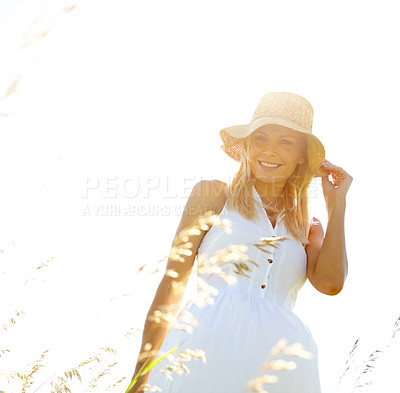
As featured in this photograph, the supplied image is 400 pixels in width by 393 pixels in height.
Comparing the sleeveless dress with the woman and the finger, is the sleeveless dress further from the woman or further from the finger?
the finger

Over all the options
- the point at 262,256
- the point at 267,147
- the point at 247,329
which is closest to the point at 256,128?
the point at 267,147

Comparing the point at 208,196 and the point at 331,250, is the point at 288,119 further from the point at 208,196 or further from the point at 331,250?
the point at 331,250

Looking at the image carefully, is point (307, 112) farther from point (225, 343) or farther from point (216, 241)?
point (225, 343)

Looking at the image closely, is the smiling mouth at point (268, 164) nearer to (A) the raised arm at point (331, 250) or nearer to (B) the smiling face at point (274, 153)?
(B) the smiling face at point (274, 153)

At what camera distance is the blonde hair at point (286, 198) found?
2705mm

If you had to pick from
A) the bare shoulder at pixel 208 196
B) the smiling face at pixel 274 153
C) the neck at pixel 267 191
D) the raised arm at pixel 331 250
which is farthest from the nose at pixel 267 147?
the raised arm at pixel 331 250

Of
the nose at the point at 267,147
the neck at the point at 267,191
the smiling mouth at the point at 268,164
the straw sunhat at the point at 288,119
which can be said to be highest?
the straw sunhat at the point at 288,119

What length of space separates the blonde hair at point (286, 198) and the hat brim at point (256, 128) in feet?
0.19

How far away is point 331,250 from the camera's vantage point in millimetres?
2592

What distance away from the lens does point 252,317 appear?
223cm

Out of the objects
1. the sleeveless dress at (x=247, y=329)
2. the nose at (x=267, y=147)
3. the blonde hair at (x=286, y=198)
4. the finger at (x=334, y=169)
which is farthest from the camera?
the finger at (x=334, y=169)

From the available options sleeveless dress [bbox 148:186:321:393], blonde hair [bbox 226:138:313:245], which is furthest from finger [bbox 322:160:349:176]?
sleeveless dress [bbox 148:186:321:393]

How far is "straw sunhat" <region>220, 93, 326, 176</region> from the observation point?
2914mm

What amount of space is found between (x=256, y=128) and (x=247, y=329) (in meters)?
1.23
